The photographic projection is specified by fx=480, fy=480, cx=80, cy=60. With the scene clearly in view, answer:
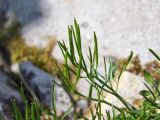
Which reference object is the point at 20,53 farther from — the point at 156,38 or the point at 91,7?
the point at 156,38

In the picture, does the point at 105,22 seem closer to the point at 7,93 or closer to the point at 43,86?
the point at 43,86

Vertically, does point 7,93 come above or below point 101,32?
below

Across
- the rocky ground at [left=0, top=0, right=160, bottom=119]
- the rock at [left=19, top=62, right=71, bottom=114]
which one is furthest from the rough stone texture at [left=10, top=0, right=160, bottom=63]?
the rock at [left=19, top=62, right=71, bottom=114]

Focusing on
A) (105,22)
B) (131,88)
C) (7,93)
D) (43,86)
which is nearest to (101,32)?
(105,22)

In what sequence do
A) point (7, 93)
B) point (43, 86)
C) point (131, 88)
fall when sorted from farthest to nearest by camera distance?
point (43, 86)
point (7, 93)
point (131, 88)

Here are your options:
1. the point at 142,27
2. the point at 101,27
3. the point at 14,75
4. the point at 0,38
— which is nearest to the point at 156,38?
the point at 142,27

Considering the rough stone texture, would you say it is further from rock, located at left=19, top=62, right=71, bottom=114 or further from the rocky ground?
rock, located at left=19, top=62, right=71, bottom=114

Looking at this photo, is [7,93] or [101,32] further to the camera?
[101,32]

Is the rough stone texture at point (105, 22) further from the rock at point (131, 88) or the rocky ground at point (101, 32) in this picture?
the rock at point (131, 88)
